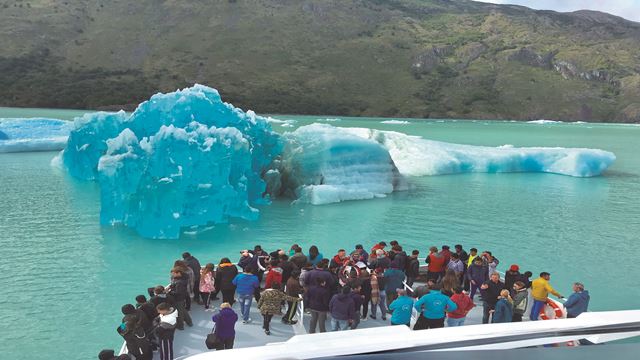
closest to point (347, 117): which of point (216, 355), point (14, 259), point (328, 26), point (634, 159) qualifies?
point (328, 26)

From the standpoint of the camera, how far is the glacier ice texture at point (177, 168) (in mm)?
16125

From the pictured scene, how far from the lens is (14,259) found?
1324 cm

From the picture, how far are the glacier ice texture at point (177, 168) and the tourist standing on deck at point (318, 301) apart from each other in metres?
9.20

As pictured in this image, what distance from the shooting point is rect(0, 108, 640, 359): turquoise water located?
32.7 feet

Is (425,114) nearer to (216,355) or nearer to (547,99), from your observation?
(547,99)

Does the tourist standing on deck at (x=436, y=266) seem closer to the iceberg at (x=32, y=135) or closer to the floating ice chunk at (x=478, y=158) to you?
the floating ice chunk at (x=478, y=158)

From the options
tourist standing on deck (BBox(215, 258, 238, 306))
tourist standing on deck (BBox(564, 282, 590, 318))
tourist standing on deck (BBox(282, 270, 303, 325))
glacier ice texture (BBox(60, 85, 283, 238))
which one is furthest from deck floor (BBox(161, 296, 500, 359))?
glacier ice texture (BBox(60, 85, 283, 238))

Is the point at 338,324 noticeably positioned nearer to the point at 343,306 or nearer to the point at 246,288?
the point at 343,306

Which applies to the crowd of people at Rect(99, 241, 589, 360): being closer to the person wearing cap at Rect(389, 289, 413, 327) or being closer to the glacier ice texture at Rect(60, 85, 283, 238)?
the person wearing cap at Rect(389, 289, 413, 327)

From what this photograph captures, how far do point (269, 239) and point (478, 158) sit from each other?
22756 mm

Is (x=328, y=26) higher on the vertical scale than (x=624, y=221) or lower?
higher

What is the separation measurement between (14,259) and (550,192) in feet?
81.7

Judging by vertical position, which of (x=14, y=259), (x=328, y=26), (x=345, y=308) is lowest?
(x=14, y=259)

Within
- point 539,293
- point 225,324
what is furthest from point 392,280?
point 225,324
